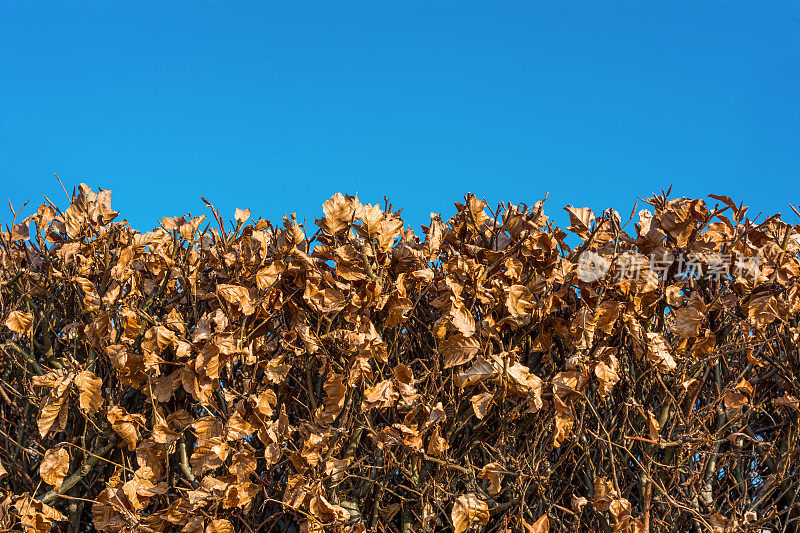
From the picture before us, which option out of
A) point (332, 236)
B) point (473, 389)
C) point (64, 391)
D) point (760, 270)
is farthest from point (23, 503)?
point (760, 270)

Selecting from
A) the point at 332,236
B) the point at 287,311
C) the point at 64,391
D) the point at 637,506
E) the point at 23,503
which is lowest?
the point at 23,503

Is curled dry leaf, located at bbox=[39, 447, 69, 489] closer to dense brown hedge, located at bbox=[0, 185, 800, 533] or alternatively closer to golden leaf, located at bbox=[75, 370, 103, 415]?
dense brown hedge, located at bbox=[0, 185, 800, 533]

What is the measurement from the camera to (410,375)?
3006 mm

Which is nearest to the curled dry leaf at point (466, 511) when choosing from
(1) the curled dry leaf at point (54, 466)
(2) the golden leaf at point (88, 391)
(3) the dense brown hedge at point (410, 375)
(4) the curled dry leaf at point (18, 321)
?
(3) the dense brown hedge at point (410, 375)

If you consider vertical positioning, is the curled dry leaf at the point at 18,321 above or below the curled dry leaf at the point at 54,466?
above

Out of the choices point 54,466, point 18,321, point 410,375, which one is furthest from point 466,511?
point 18,321

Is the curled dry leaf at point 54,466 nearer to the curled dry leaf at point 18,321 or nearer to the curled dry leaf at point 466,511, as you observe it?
the curled dry leaf at point 18,321

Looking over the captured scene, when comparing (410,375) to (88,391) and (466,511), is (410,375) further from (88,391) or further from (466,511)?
(88,391)

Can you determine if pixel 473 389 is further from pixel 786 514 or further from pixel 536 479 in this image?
pixel 786 514

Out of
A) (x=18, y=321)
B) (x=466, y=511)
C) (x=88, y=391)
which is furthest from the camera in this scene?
(x=18, y=321)

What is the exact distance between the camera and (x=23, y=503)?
10.4ft

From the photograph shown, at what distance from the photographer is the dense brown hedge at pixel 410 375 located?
3031 mm

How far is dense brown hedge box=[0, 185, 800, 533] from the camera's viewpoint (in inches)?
119

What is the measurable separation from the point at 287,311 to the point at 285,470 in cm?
81
